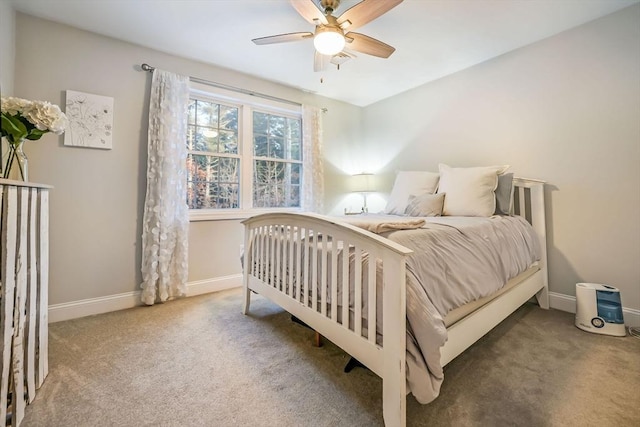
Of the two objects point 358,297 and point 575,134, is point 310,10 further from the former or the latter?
point 575,134

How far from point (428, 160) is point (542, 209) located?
4.23ft

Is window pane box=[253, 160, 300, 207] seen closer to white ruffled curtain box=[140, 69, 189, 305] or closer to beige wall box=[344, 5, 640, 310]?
white ruffled curtain box=[140, 69, 189, 305]

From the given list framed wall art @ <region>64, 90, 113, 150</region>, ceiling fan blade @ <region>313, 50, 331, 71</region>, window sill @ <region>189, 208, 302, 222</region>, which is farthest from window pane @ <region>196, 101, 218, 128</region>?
ceiling fan blade @ <region>313, 50, 331, 71</region>

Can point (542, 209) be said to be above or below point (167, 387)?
above

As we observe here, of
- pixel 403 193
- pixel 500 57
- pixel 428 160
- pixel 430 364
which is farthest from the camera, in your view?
pixel 428 160

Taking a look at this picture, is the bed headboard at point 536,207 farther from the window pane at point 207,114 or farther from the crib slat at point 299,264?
the window pane at point 207,114

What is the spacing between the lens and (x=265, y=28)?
7.30ft

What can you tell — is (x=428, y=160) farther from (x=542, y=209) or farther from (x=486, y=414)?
(x=486, y=414)

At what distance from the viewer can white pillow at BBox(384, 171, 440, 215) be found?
275 cm

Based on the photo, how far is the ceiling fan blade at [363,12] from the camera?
1535mm

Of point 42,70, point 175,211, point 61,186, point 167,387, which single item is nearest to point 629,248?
point 167,387

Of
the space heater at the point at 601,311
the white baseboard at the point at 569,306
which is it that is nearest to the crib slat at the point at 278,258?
the space heater at the point at 601,311

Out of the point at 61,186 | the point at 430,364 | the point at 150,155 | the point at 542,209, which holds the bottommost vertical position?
the point at 430,364

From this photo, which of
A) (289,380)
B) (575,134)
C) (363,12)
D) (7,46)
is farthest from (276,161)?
(575,134)
